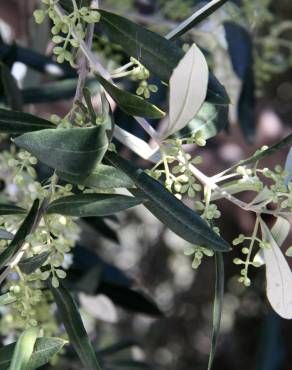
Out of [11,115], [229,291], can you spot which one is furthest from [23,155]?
[229,291]

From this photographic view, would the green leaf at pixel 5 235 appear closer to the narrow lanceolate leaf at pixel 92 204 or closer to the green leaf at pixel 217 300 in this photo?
the narrow lanceolate leaf at pixel 92 204

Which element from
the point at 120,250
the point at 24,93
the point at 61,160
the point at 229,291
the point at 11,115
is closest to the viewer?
the point at 61,160

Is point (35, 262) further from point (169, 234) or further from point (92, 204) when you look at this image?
point (169, 234)

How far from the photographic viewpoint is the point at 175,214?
597mm

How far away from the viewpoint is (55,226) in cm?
63

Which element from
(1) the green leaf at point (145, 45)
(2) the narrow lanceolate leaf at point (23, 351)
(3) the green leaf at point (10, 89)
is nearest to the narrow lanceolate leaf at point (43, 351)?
(2) the narrow lanceolate leaf at point (23, 351)

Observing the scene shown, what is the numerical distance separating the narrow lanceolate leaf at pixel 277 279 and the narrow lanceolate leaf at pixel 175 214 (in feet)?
0.30

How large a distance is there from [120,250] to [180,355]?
14.9 inches

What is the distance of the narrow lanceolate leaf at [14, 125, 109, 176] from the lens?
539mm

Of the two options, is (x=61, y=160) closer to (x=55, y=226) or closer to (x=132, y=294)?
(x=55, y=226)

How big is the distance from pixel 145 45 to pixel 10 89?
1.02ft

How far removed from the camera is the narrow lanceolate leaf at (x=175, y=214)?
0.59 metres

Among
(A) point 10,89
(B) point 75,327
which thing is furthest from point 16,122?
(A) point 10,89

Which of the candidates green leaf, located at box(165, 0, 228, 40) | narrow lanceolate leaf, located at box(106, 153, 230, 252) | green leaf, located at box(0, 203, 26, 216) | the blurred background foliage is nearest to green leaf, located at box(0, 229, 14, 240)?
green leaf, located at box(0, 203, 26, 216)
